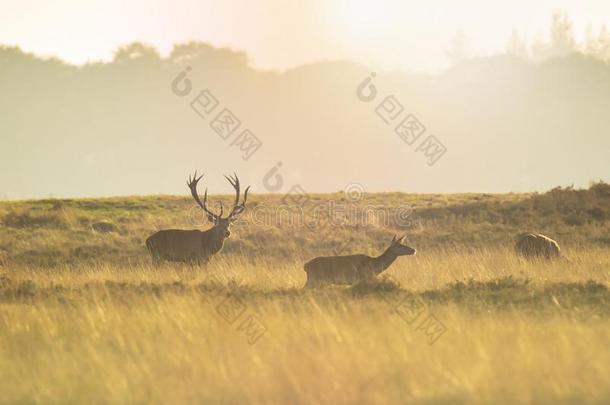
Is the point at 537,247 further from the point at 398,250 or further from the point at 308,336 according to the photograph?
the point at 308,336

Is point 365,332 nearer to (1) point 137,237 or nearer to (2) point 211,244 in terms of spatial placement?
(2) point 211,244

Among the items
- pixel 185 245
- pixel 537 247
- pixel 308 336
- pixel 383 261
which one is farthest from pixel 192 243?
pixel 308 336

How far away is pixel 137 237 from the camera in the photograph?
29.0 metres

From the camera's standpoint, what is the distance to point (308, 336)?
9594mm

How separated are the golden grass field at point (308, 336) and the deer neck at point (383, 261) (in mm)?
462

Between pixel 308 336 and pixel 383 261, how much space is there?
7828 mm

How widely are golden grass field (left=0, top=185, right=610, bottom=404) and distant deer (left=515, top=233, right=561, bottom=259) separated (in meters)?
1.09

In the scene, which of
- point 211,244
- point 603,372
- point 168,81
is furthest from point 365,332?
point 168,81

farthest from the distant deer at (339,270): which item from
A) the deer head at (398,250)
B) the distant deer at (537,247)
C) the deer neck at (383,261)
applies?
the distant deer at (537,247)

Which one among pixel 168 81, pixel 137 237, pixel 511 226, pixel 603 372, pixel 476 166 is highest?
pixel 168 81

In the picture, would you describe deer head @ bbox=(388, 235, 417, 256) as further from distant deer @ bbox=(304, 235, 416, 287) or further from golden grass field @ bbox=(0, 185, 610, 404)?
distant deer @ bbox=(304, 235, 416, 287)

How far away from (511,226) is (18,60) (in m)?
153

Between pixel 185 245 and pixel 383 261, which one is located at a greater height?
pixel 185 245

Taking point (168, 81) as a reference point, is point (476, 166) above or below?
below
